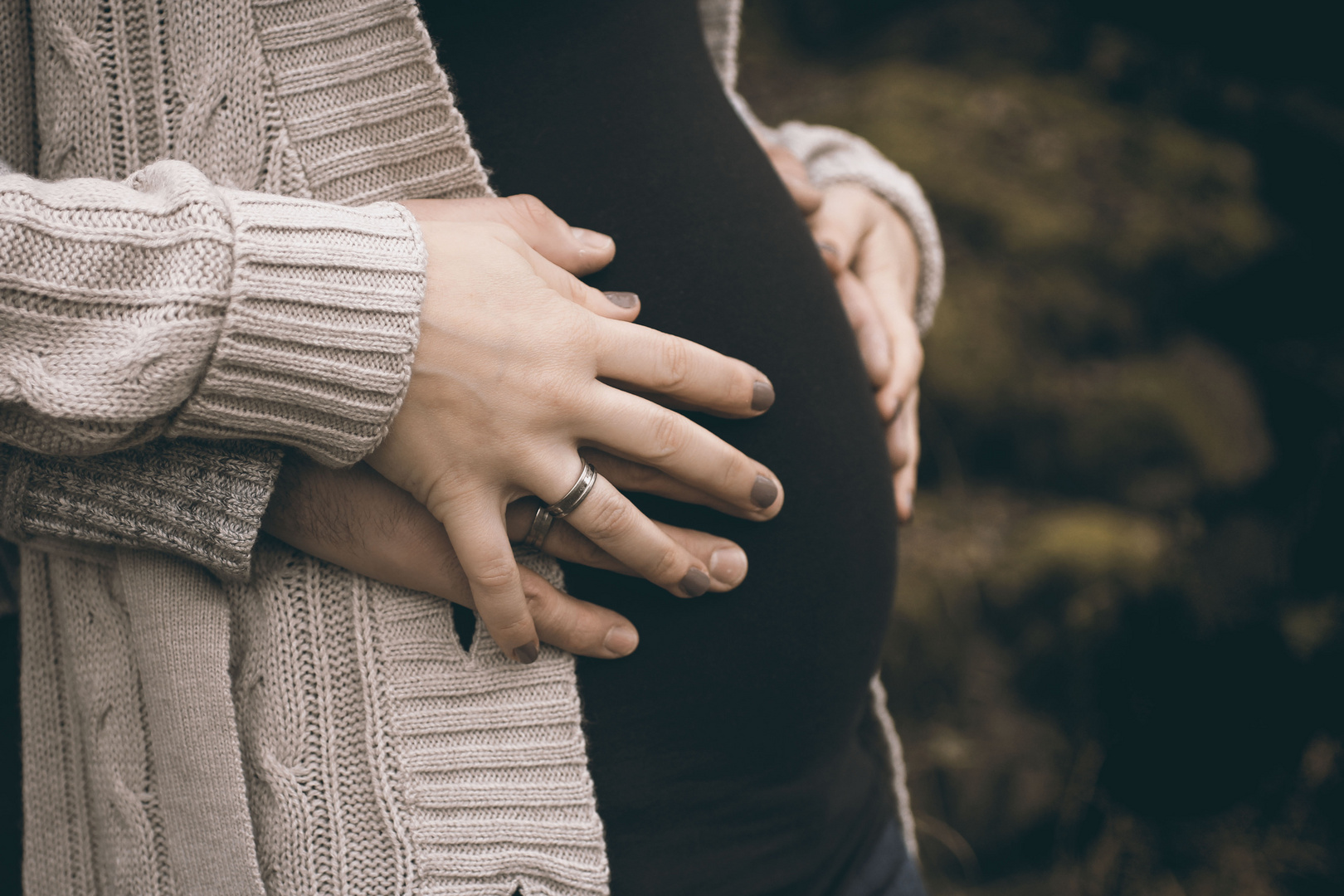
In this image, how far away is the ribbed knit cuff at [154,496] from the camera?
61 cm

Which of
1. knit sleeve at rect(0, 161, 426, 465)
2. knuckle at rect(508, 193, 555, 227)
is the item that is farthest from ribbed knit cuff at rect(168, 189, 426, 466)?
knuckle at rect(508, 193, 555, 227)

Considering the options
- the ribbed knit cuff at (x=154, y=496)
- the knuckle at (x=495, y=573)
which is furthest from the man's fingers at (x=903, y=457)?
the ribbed knit cuff at (x=154, y=496)

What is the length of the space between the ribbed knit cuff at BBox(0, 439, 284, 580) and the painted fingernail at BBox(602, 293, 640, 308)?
0.32m

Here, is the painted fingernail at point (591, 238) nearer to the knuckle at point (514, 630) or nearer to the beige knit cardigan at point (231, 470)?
the beige knit cardigan at point (231, 470)

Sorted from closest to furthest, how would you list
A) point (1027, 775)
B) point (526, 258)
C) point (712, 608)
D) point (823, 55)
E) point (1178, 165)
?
point (526, 258) < point (712, 608) < point (1027, 775) < point (1178, 165) < point (823, 55)

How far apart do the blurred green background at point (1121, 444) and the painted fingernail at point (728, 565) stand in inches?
49.7

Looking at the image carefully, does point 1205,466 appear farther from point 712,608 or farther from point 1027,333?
point 712,608

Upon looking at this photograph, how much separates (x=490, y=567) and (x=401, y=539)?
0.29 feet

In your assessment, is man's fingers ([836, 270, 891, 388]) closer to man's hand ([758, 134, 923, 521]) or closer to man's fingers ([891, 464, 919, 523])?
man's hand ([758, 134, 923, 521])

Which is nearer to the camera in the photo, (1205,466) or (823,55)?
(1205,466)

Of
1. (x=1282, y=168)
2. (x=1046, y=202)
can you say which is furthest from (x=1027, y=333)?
(x=1282, y=168)

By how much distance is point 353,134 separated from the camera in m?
0.67

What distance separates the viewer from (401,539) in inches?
25.6

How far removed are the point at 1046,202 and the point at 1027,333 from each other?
0.37 meters
